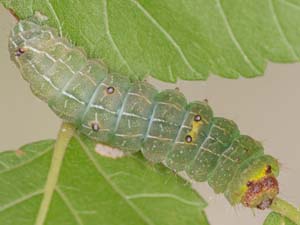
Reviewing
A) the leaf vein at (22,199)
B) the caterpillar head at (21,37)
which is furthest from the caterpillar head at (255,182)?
the caterpillar head at (21,37)

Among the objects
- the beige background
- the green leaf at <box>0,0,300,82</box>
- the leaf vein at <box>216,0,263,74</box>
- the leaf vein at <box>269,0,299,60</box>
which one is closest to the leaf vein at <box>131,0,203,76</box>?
the green leaf at <box>0,0,300,82</box>

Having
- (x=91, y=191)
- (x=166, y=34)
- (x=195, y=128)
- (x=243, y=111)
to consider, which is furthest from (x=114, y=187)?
(x=243, y=111)

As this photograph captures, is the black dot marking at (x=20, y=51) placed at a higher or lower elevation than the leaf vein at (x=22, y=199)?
higher

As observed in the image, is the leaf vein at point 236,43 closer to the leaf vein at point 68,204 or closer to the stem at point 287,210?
the stem at point 287,210

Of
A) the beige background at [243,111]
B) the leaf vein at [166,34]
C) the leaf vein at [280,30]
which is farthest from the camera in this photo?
the beige background at [243,111]

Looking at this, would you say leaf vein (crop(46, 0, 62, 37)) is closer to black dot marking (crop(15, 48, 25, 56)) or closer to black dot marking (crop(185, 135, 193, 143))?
black dot marking (crop(15, 48, 25, 56))

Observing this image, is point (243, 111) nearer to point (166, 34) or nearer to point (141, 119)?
point (141, 119)

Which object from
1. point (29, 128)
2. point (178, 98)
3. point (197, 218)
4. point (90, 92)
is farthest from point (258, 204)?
point (29, 128)
